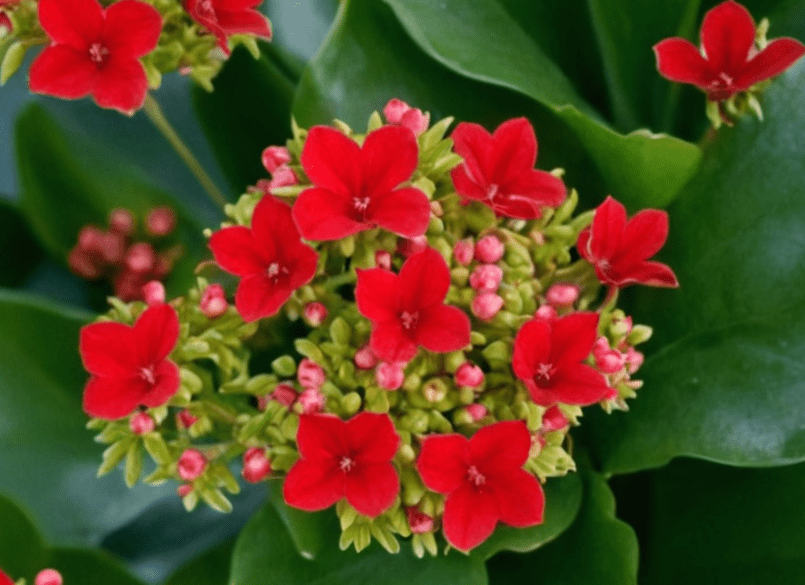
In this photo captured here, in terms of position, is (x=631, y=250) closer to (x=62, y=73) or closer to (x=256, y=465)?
(x=256, y=465)

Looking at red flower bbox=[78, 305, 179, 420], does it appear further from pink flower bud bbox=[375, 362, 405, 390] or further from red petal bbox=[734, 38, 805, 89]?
red petal bbox=[734, 38, 805, 89]

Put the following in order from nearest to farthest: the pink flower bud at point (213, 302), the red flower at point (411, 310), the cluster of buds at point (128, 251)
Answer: the red flower at point (411, 310) → the pink flower bud at point (213, 302) → the cluster of buds at point (128, 251)

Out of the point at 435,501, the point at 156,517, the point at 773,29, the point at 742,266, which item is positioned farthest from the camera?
the point at 156,517

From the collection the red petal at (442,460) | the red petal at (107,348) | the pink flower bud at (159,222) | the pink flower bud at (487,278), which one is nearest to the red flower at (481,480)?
the red petal at (442,460)

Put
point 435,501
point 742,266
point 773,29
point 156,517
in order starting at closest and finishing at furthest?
point 435,501 < point 742,266 < point 773,29 < point 156,517

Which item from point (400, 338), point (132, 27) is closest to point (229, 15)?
point (132, 27)

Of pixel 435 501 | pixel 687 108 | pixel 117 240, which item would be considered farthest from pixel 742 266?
pixel 117 240

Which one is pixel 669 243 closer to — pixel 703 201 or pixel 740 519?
pixel 703 201

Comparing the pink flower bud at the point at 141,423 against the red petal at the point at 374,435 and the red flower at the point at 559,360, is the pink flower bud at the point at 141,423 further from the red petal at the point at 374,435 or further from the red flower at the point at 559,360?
the red flower at the point at 559,360
